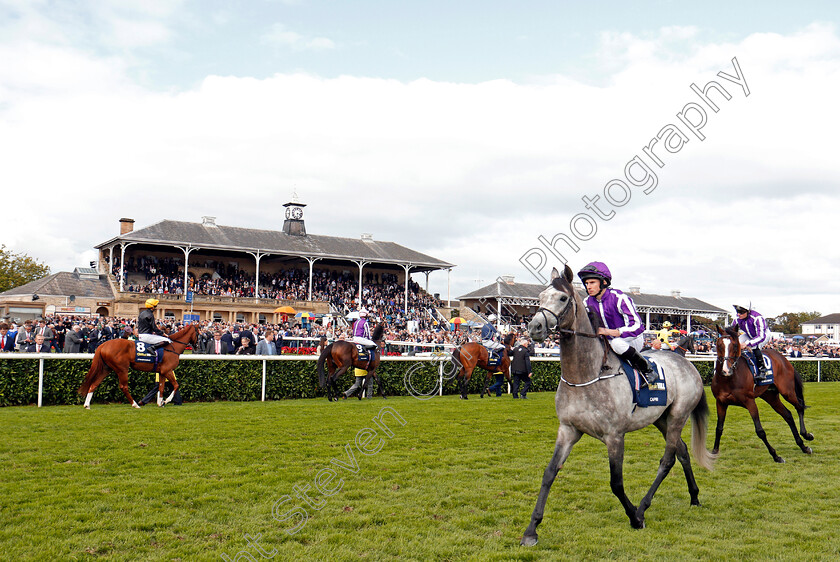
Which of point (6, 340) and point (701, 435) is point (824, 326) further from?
point (701, 435)

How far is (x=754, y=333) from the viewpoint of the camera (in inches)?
292

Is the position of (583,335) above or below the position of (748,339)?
above

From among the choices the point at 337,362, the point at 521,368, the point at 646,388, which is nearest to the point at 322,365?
the point at 337,362

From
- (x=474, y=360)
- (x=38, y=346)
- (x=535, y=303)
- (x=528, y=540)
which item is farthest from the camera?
(x=535, y=303)

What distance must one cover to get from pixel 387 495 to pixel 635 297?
4565 centimetres

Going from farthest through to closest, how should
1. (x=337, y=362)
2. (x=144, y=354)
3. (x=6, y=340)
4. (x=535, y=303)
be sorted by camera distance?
(x=535, y=303), (x=6, y=340), (x=337, y=362), (x=144, y=354)

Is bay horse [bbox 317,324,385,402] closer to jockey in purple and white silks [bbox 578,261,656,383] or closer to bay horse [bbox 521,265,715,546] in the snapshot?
jockey in purple and white silks [bbox 578,261,656,383]

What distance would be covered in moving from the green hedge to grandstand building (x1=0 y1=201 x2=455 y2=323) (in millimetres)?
15974

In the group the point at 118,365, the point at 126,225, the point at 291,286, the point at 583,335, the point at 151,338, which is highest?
the point at 126,225

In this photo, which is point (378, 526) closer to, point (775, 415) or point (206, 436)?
point (206, 436)

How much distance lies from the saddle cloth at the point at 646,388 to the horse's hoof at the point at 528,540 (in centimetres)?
114

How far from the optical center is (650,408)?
15.2 feet

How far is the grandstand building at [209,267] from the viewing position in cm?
2981

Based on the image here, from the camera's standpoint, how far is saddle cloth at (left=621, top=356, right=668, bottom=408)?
14.7 feet
